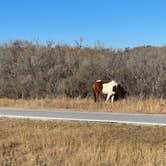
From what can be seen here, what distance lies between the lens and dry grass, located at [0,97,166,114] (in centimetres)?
2106

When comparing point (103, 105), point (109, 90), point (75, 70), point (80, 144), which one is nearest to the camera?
point (80, 144)

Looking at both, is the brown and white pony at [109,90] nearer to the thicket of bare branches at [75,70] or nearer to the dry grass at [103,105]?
the dry grass at [103,105]

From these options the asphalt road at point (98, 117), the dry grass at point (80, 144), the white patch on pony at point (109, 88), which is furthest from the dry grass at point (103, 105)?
the dry grass at point (80, 144)

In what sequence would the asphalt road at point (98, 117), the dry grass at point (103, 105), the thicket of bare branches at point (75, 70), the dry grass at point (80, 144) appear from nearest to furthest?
the dry grass at point (80, 144) → the asphalt road at point (98, 117) → the dry grass at point (103, 105) → the thicket of bare branches at point (75, 70)

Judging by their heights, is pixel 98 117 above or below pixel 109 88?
below

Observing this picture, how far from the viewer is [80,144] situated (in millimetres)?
12359

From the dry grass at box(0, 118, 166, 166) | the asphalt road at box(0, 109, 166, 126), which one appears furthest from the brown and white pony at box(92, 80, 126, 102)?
the dry grass at box(0, 118, 166, 166)

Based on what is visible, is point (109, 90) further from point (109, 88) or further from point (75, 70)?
point (75, 70)

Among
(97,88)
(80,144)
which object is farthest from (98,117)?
(97,88)

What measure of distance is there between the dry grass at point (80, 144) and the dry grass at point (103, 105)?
5.39 m

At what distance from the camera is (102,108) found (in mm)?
22281

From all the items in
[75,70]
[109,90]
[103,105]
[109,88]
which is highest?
[75,70]

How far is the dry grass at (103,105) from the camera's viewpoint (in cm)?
2106

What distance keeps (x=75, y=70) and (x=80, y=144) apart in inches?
712
